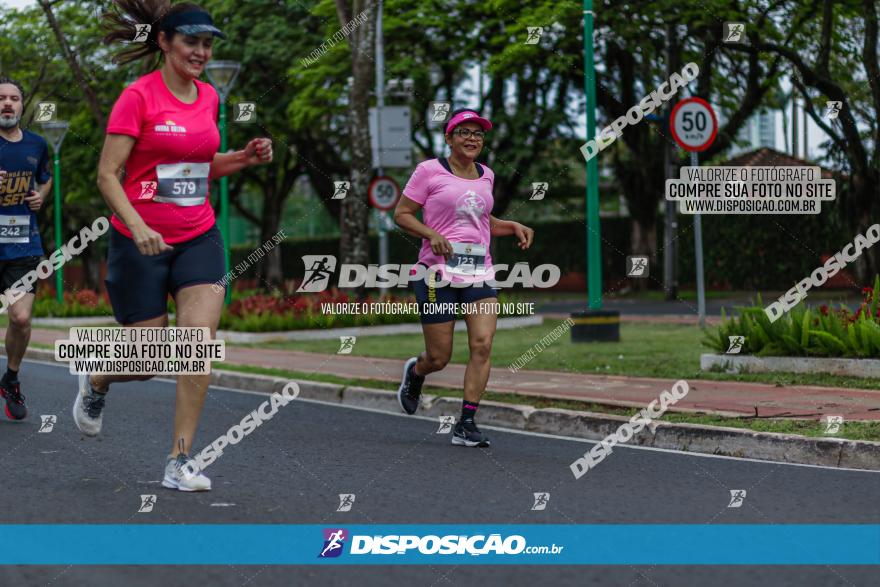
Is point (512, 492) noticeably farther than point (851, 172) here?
No

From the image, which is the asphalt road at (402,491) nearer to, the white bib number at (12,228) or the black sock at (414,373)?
the black sock at (414,373)

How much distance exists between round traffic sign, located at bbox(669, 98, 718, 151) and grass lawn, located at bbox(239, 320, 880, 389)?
234 cm

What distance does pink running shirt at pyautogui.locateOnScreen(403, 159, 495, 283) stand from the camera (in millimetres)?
7988

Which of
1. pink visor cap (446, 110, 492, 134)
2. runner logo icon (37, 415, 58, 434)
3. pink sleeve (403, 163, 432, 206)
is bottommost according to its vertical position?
runner logo icon (37, 415, 58, 434)

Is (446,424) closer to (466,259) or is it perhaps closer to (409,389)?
(409,389)

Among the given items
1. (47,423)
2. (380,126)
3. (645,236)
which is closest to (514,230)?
(47,423)

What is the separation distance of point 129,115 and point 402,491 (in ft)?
7.22

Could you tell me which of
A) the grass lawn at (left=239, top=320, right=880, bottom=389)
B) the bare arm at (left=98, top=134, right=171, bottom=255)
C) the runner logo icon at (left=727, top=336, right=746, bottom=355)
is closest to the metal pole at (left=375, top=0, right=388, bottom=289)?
the grass lawn at (left=239, top=320, right=880, bottom=389)

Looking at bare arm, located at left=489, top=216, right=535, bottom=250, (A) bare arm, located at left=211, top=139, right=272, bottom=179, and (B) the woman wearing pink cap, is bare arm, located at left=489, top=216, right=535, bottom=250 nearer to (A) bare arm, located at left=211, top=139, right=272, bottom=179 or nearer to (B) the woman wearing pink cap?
(B) the woman wearing pink cap

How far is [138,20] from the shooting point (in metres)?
6.23
